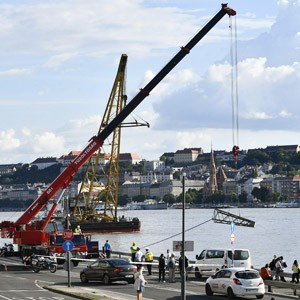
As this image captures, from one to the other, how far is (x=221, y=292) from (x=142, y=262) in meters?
13.8

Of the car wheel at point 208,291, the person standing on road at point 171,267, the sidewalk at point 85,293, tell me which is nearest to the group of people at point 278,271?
the person standing on road at point 171,267

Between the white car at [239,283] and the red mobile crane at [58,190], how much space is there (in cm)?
2132

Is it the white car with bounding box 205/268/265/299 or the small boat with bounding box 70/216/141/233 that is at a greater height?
the small boat with bounding box 70/216/141/233

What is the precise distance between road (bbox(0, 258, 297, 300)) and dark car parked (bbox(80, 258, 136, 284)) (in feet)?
1.28

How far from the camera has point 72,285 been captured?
49.0 m

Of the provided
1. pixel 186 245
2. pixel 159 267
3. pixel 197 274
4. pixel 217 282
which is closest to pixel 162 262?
pixel 159 267

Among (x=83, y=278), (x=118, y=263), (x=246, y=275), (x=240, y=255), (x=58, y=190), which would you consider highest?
(x=58, y=190)

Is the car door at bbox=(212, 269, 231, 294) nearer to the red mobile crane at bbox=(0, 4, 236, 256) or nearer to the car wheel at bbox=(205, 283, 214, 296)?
the car wheel at bbox=(205, 283, 214, 296)

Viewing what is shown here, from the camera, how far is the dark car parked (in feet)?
160

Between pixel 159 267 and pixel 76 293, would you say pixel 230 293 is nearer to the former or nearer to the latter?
pixel 76 293

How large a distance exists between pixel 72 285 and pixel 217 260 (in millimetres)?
8150

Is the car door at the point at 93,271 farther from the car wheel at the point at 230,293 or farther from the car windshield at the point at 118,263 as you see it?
the car wheel at the point at 230,293

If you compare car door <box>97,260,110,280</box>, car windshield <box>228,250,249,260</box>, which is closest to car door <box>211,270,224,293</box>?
car door <box>97,260,110,280</box>

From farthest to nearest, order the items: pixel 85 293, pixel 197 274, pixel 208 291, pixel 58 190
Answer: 1. pixel 58 190
2. pixel 197 274
3. pixel 85 293
4. pixel 208 291
